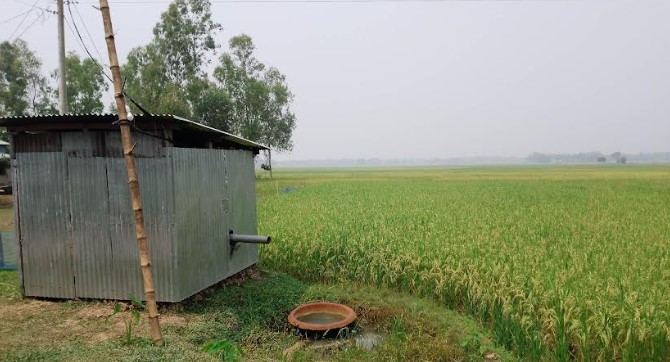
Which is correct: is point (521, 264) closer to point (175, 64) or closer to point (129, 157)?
point (129, 157)

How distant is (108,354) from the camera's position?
5.32 meters

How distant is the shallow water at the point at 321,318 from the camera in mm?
7609

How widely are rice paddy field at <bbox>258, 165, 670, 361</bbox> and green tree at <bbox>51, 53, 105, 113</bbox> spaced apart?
100ft

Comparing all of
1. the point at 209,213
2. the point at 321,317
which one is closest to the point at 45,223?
the point at 209,213

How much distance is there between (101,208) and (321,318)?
14.0 ft

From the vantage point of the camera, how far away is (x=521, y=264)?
27.2 feet

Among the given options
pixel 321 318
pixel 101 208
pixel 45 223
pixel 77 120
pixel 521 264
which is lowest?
pixel 321 318

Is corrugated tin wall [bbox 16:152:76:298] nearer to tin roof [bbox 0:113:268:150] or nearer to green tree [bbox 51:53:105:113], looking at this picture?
tin roof [bbox 0:113:268:150]


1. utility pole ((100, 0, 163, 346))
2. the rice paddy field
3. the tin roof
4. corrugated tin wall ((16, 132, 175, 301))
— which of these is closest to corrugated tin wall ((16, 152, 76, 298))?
corrugated tin wall ((16, 132, 175, 301))

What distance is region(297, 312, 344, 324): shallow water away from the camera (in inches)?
300

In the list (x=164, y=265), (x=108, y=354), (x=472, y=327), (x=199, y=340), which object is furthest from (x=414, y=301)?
(x=108, y=354)

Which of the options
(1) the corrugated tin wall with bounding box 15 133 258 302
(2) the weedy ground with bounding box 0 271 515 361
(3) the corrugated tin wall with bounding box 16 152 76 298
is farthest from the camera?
(3) the corrugated tin wall with bounding box 16 152 76 298

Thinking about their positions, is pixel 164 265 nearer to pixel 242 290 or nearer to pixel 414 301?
pixel 242 290

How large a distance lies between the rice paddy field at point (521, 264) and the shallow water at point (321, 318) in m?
1.69
